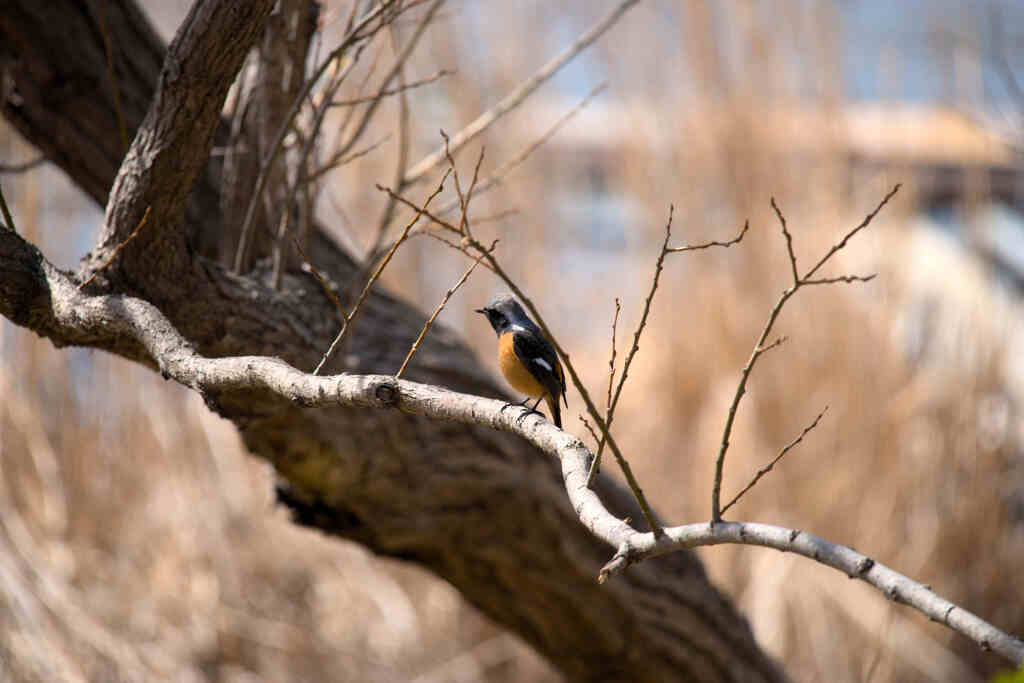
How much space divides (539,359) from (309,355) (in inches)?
23.1

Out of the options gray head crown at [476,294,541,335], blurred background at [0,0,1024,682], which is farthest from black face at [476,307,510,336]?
blurred background at [0,0,1024,682]

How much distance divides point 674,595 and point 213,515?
3.20m

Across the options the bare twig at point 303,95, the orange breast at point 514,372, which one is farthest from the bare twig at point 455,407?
the orange breast at point 514,372

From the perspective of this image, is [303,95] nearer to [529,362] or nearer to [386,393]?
[529,362]

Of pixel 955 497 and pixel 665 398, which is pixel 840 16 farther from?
pixel 955 497

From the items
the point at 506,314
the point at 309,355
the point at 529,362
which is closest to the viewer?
the point at 529,362

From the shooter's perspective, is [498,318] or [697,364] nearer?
[498,318]

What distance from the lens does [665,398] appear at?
5531 mm

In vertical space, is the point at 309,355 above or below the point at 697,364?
below

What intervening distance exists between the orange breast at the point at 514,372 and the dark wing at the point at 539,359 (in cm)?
1

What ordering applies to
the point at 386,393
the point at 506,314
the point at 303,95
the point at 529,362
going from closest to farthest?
1. the point at 386,393
2. the point at 303,95
3. the point at 529,362
4. the point at 506,314

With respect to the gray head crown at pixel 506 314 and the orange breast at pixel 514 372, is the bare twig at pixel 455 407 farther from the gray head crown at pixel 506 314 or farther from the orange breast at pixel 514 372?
the gray head crown at pixel 506 314

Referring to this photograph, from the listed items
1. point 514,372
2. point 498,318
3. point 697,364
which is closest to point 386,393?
point 514,372

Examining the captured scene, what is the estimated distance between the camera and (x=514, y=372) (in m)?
2.13
